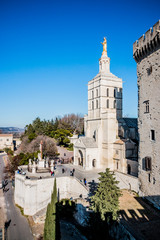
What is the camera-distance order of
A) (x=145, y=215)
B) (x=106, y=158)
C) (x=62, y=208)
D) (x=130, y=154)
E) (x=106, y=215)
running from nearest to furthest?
(x=106, y=215) < (x=145, y=215) < (x=62, y=208) < (x=130, y=154) < (x=106, y=158)

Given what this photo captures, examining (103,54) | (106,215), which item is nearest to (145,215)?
(106,215)

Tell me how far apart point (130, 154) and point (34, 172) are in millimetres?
15169

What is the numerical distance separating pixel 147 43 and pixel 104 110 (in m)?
15.5

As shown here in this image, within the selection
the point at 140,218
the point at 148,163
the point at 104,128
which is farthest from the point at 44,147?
the point at 140,218

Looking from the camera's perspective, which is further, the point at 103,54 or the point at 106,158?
the point at 103,54

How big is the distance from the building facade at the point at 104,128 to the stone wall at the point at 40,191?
6166mm

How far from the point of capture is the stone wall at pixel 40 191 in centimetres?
2344

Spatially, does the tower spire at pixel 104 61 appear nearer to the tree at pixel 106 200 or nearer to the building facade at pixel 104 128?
the building facade at pixel 104 128

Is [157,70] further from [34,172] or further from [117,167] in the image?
[34,172]

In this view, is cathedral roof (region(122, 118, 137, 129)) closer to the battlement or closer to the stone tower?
the stone tower

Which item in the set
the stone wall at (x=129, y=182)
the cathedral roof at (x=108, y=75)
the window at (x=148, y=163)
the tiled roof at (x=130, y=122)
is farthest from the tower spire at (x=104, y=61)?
the window at (x=148, y=163)

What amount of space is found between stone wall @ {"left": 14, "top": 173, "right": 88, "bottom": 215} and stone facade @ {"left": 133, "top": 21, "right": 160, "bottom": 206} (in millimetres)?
7670

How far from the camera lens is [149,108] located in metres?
19.1

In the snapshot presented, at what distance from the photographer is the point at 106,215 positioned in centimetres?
1484
